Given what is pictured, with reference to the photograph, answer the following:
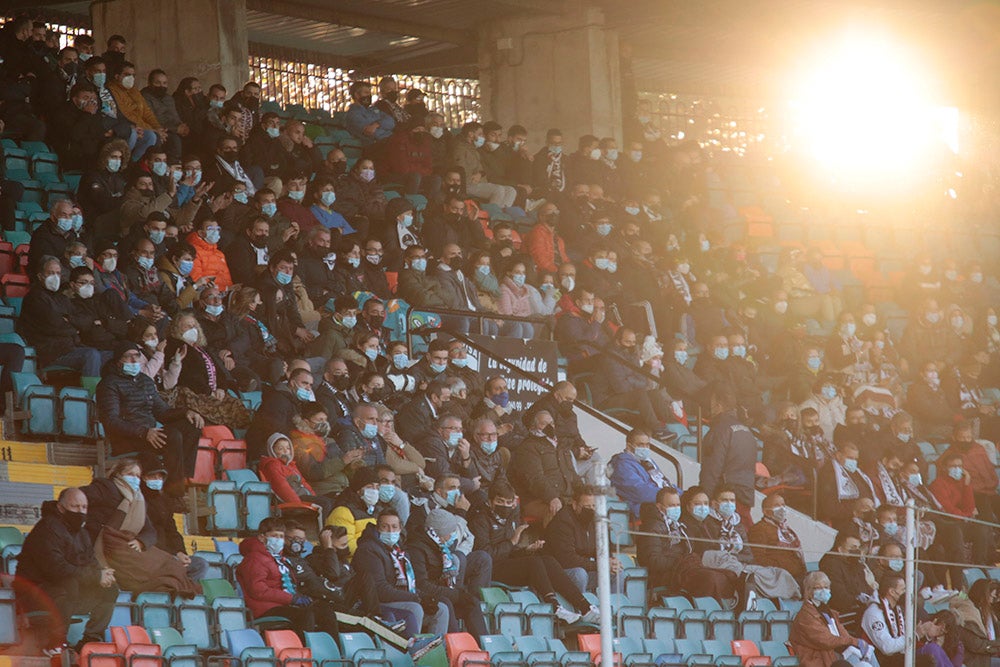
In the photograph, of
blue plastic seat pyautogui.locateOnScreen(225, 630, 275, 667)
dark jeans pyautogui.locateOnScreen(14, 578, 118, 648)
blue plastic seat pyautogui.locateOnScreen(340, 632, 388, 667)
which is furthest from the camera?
blue plastic seat pyautogui.locateOnScreen(340, 632, 388, 667)

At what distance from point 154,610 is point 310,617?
100cm

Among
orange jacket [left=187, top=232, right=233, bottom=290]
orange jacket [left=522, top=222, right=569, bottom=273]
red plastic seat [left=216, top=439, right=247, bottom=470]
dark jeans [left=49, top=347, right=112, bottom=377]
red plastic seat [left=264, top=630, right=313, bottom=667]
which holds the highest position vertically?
orange jacket [left=522, top=222, right=569, bottom=273]

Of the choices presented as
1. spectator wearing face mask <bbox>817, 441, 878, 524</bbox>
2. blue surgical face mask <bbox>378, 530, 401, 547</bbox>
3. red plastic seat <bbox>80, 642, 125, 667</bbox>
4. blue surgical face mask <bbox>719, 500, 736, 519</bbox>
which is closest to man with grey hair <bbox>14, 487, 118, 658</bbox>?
red plastic seat <bbox>80, 642, 125, 667</bbox>

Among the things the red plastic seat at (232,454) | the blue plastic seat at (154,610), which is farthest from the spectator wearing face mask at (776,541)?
the blue plastic seat at (154,610)

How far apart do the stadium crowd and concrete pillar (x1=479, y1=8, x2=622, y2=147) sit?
1681mm

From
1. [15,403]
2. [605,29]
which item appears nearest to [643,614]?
[15,403]

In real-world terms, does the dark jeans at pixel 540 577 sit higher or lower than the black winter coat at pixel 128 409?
lower

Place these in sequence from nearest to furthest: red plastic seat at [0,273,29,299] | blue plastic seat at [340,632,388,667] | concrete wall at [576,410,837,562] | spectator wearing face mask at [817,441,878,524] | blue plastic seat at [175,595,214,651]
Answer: blue plastic seat at [175,595,214,651], blue plastic seat at [340,632,388,667], red plastic seat at [0,273,29,299], concrete wall at [576,410,837,562], spectator wearing face mask at [817,441,878,524]

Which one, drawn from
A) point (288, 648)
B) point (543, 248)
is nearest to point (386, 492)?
point (288, 648)

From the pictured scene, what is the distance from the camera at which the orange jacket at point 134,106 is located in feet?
50.0

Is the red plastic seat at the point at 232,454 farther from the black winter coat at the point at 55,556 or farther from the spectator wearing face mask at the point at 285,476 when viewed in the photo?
the black winter coat at the point at 55,556

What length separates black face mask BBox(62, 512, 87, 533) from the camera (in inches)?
385

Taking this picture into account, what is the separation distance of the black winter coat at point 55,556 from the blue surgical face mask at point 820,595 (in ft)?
18.2

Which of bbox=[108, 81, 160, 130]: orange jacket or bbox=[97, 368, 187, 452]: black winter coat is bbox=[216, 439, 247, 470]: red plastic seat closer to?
bbox=[97, 368, 187, 452]: black winter coat
